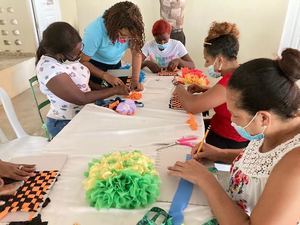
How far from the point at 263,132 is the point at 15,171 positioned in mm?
966

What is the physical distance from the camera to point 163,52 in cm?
292

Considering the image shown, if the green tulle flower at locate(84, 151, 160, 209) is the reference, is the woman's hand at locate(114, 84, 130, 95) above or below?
below

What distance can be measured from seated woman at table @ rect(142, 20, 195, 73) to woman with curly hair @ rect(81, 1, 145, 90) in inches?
16.4

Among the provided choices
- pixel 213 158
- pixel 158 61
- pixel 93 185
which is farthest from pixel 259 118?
pixel 158 61

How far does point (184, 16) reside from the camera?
4.41 m

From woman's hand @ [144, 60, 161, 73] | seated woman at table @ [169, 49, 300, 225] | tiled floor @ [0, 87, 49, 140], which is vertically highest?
seated woman at table @ [169, 49, 300, 225]

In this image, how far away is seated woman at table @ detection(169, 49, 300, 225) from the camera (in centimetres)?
77

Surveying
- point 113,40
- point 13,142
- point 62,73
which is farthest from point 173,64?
point 13,142

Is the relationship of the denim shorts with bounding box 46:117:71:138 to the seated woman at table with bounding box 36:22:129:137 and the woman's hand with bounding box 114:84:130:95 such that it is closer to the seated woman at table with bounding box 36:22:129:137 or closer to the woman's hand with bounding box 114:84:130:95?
the seated woman at table with bounding box 36:22:129:137

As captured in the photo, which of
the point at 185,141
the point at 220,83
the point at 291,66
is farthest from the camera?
the point at 220,83

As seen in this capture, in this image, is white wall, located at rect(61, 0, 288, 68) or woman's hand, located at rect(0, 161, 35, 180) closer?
woman's hand, located at rect(0, 161, 35, 180)

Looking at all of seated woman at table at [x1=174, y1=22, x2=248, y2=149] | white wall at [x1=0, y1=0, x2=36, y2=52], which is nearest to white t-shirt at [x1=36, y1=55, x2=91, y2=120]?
seated woman at table at [x1=174, y1=22, x2=248, y2=149]

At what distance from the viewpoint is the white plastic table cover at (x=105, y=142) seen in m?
0.93

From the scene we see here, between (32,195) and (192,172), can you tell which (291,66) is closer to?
(192,172)
